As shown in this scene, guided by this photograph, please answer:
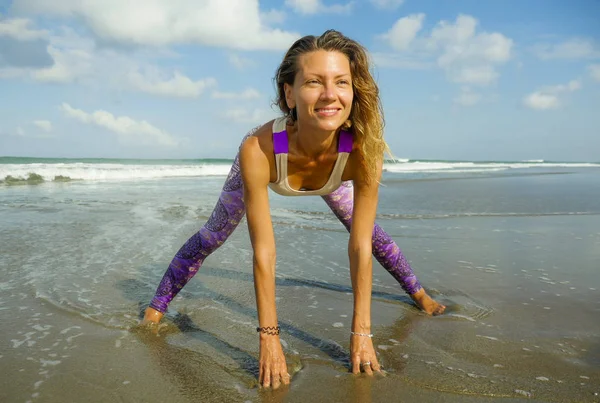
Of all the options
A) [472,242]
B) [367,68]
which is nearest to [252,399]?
[367,68]

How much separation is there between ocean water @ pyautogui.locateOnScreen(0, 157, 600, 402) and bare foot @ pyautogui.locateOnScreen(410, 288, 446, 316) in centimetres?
8

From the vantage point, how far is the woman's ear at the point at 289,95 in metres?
2.79

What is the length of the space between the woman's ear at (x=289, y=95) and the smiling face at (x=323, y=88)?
0.11 metres

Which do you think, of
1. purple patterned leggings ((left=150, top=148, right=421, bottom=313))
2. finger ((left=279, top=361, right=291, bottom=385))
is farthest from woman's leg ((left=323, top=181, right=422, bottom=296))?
finger ((left=279, top=361, right=291, bottom=385))

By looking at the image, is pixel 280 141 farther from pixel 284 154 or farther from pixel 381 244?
pixel 381 244

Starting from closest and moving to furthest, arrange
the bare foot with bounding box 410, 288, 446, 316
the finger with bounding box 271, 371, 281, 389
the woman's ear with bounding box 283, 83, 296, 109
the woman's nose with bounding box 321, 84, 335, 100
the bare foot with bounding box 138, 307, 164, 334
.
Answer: the finger with bounding box 271, 371, 281, 389, the woman's nose with bounding box 321, 84, 335, 100, the woman's ear with bounding box 283, 83, 296, 109, the bare foot with bounding box 138, 307, 164, 334, the bare foot with bounding box 410, 288, 446, 316

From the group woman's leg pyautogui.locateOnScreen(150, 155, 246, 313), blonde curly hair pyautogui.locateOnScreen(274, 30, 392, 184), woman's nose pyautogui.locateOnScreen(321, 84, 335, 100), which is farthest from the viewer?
woman's leg pyautogui.locateOnScreen(150, 155, 246, 313)

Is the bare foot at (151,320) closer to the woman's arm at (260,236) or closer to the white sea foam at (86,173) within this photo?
the woman's arm at (260,236)

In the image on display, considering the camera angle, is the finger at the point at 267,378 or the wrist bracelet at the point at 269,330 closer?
the finger at the point at 267,378

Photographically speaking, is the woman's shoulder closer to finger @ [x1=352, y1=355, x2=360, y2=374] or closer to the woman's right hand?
the woman's right hand

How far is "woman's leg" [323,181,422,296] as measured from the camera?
3.64 meters

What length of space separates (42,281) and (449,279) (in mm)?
3718

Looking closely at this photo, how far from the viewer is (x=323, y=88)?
8.48 feet

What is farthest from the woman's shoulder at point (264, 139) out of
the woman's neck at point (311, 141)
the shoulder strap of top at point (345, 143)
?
the shoulder strap of top at point (345, 143)
